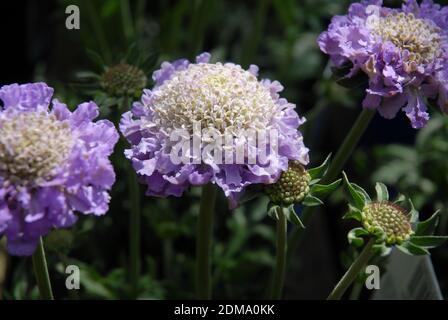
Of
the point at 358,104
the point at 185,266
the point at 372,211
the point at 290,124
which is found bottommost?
Answer: the point at 185,266

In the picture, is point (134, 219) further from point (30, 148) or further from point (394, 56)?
point (394, 56)

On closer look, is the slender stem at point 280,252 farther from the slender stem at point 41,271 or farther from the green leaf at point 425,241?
the slender stem at point 41,271

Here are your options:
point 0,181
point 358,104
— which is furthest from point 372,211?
point 358,104

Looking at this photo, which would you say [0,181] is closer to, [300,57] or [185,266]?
[185,266]

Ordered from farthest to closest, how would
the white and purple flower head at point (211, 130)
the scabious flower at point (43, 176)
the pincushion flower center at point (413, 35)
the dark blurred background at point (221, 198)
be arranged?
1. the dark blurred background at point (221, 198)
2. the pincushion flower center at point (413, 35)
3. the white and purple flower head at point (211, 130)
4. the scabious flower at point (43, 176)

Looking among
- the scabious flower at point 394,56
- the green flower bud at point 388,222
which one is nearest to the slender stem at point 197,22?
the scabious flower at point 394,56

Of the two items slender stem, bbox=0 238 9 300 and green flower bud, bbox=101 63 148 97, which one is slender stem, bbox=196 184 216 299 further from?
slender stem, bbox=0 238 9 300
